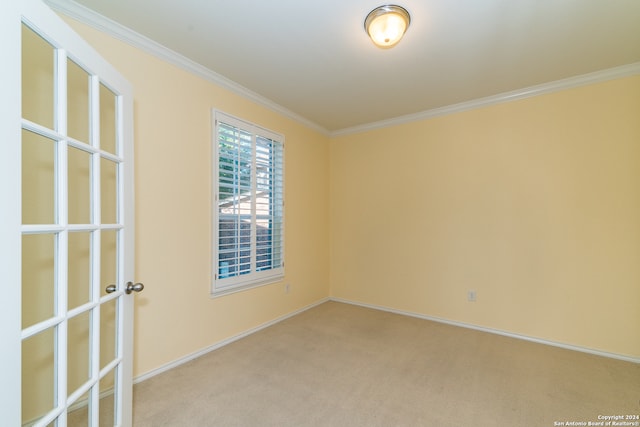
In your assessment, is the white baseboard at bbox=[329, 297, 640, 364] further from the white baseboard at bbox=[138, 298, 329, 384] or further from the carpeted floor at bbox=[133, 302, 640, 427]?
the white baseboard at bbox=[138, 298, 329, 384]

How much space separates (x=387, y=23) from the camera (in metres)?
1.80

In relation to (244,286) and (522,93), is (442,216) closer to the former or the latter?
(522,93)

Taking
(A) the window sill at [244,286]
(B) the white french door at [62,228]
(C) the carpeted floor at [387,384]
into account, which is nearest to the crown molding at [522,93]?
(A) the window sill at [244,286]

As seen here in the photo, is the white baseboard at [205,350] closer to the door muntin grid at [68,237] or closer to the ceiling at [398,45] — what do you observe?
the door muntin grid at [68,237]

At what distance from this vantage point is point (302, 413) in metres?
1.75

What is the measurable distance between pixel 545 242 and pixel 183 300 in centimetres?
356

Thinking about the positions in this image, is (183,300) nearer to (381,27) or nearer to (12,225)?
(12,225)

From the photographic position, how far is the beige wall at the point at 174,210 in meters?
2.08

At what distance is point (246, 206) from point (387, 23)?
204cm

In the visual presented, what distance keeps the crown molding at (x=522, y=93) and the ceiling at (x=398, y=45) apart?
0.08m

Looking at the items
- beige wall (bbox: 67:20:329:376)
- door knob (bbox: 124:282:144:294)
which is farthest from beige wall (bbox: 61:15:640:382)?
door knob (bbox: 124:282:144:294)

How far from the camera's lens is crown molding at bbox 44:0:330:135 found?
68.7 inches

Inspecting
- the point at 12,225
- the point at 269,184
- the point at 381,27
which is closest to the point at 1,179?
the point at 12,225

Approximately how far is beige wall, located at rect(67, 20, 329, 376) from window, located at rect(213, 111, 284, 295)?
0.10 m
